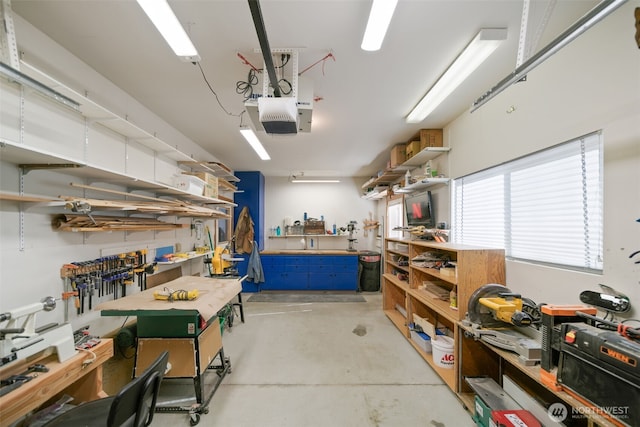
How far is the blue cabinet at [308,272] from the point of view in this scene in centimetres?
561

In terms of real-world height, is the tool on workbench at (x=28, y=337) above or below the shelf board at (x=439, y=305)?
above

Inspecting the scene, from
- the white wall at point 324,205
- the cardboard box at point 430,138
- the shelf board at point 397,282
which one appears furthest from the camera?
the white wall at point 324,205

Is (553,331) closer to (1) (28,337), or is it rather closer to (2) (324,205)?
(1) (28,337)

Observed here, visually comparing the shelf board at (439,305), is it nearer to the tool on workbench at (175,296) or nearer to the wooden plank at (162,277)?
the tool on workbench at (175,296)

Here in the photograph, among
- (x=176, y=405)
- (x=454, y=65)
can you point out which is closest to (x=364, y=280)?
(x=176, y=405)

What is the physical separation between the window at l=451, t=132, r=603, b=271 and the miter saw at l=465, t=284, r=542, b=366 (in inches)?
16.7

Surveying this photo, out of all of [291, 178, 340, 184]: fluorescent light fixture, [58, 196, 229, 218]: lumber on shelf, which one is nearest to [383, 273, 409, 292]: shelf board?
[291, 178, 340, 184]: fluorescent light fixture

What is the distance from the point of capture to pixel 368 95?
2.40 meters

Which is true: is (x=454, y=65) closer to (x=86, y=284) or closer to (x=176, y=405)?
(x=86, y=284)

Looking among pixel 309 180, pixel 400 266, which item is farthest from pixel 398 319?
pixel 309 180

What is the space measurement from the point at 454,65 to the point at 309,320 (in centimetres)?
388

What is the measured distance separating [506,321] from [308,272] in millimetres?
4309

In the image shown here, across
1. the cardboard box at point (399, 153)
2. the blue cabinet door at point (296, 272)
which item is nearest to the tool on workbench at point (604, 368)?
the cardboard box at point (399, 153)

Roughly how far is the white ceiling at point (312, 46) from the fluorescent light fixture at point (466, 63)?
0.21 ft
